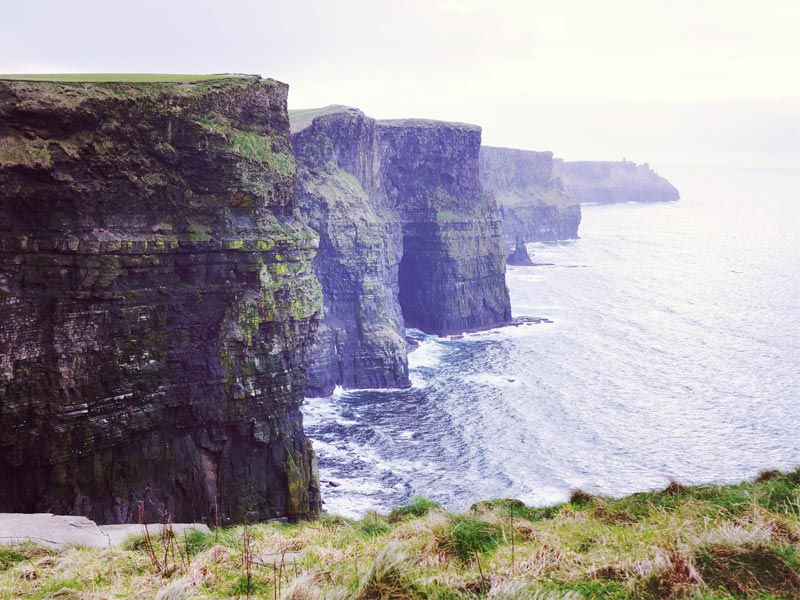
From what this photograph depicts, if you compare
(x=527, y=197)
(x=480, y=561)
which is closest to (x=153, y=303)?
(x=480, y=561)

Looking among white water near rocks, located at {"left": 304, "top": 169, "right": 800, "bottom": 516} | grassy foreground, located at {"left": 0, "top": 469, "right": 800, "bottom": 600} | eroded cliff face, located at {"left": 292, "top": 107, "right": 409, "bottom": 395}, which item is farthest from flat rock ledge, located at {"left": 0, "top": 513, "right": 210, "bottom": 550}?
eroded cliff face, located at {"left": 292, "top": 107, "right": 409, "bottom": 395}

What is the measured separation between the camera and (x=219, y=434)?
29188mm

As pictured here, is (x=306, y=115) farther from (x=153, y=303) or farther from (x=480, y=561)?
(x=480, y=561)

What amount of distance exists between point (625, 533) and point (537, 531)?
1.15 meters

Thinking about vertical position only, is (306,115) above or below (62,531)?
above

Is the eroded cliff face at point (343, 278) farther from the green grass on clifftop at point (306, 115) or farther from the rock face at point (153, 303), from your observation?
the rock face at point (153, 303)

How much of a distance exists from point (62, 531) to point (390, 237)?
209 feet

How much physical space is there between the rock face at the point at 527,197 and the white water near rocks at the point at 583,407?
51.2 meters

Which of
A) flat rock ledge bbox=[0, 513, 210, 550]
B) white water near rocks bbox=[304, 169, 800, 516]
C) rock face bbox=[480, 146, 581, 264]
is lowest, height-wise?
white water near rocks bbox=[304, 169, 800, 516]

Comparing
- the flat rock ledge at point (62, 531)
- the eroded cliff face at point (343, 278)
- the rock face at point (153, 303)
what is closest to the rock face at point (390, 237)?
the eroded cliff face at point (343, 278)

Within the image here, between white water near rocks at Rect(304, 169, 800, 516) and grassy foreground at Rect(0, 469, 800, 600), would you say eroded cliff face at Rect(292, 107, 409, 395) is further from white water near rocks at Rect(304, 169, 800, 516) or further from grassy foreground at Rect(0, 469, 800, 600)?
grassy foreground at Rect(0, 469, 800, 600)

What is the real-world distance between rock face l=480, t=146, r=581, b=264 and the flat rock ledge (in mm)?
130661

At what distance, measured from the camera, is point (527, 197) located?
157 metres

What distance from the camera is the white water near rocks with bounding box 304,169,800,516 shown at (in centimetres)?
4288
